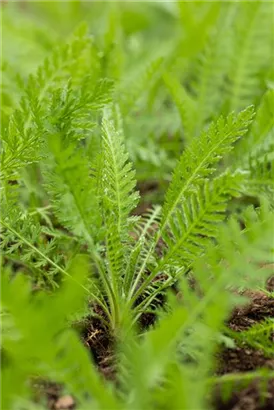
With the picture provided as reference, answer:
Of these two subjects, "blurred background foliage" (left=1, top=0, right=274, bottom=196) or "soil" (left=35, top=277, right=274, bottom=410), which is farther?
"blurred background foliage" (left=1, top=0, right=274, bottom=196)

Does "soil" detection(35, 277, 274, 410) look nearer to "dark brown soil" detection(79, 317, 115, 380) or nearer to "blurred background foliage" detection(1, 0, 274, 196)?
"dark brown soil" detection(79, 317, 115, 380)

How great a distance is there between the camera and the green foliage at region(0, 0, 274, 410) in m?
0.51

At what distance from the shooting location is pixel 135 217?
0.73 metres

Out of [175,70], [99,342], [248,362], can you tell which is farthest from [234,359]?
[175,70]

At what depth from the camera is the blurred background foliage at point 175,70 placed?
3.29 feet

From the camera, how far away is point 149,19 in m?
1.81

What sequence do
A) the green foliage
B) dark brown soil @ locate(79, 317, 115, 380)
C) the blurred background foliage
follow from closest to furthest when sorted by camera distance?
the green foliage → dark brown soil @ locate(79, 317, 115, 380) → the blurred background foliage

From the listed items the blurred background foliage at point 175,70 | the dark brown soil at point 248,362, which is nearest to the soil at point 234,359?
the dark brown soil at point 248,362

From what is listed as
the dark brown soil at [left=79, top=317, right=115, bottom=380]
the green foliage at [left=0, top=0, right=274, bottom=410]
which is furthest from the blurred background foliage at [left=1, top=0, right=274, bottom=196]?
the dark brown soil at [left=79, top=317, right=115, bottom=380]

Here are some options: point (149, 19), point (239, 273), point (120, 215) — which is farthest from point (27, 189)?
point (149, 19)

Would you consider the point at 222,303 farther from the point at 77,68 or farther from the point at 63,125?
the point at 77,68

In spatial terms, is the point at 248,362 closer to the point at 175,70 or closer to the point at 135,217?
the point at 135,217

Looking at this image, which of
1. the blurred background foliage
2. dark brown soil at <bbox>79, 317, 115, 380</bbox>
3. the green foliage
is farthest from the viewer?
the blurred background foliage

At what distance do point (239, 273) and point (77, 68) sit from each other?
0.48 meters
